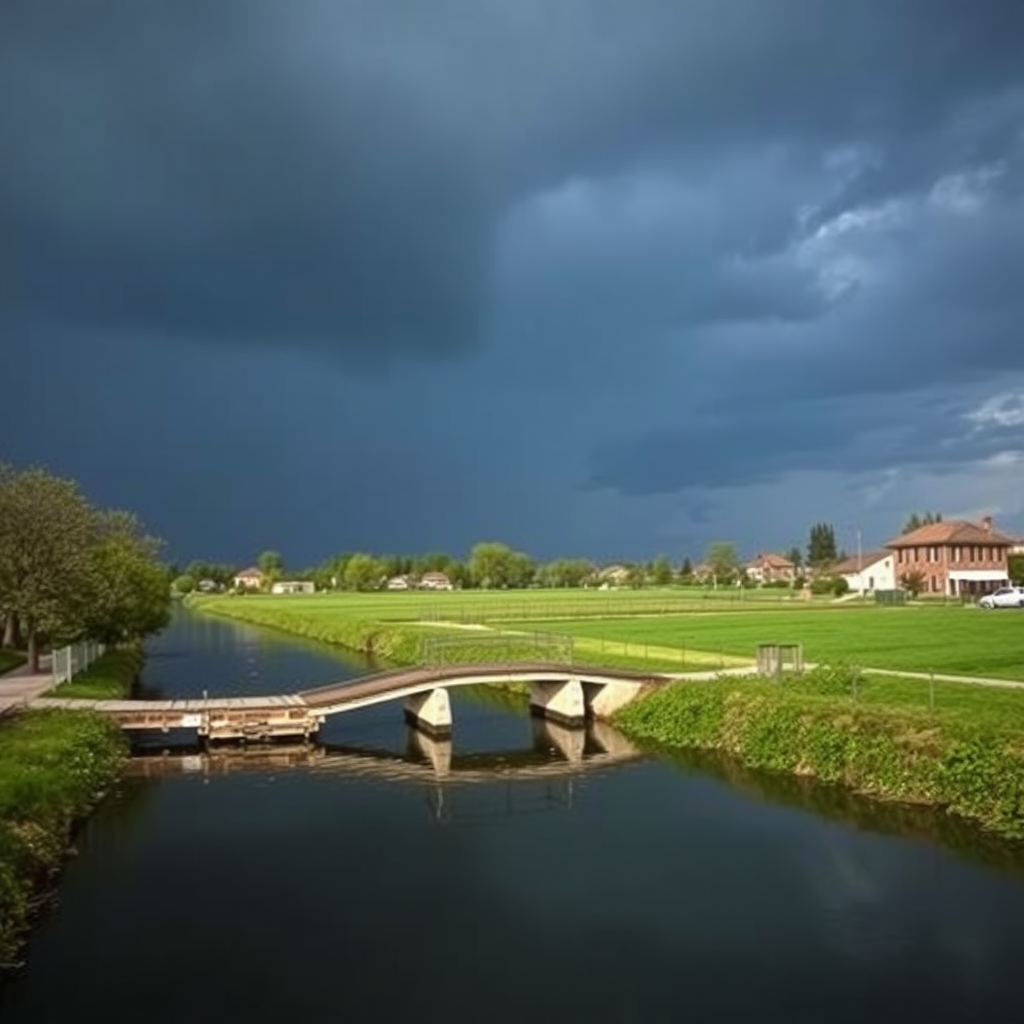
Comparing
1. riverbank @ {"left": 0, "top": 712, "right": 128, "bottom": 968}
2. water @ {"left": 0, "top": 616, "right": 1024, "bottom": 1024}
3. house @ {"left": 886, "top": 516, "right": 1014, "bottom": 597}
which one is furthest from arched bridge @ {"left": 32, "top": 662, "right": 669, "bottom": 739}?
house @ {"left": 886, "top": 516, "right": 1014, "bottom": 597}

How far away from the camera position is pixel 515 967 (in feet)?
59.8

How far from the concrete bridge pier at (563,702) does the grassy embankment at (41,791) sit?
17.1 m

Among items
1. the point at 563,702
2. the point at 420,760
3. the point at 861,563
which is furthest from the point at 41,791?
the point at 861,563

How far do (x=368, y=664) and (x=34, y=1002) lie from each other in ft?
180

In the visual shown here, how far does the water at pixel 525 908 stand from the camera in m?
17.0

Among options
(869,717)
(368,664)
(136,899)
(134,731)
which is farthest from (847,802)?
(368,664)

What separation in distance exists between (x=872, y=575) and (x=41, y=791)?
129132 mm

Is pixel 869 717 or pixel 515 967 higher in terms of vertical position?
pixel 869 717

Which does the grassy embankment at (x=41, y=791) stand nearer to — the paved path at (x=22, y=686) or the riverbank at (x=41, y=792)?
the riverbank at (x=41, y=792)

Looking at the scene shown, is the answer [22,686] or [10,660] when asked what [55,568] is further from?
[10,660]

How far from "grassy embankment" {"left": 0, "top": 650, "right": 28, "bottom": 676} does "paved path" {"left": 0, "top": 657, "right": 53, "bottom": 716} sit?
485 millimetres

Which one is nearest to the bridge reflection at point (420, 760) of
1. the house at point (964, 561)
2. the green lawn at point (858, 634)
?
the green lawn at point (858, 634)

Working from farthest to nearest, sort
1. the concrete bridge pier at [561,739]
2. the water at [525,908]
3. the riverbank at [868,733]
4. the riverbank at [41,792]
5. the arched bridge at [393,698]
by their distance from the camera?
the arched bridge at [393,698] < the concrete bridge pier at [561,739] < the riverbank at [868,733] < the riverbank at [41,792] < the water at [525,908]

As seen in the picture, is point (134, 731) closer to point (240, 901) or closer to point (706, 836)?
point (240, 901)
